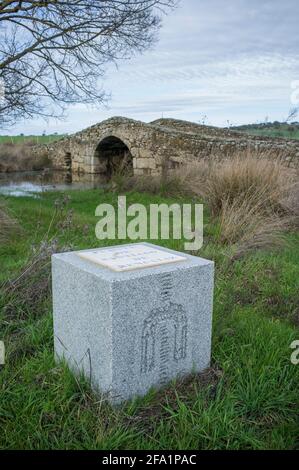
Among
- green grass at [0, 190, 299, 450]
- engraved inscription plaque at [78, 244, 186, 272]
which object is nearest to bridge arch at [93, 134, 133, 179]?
green grass at [0, 190, 299, 450]

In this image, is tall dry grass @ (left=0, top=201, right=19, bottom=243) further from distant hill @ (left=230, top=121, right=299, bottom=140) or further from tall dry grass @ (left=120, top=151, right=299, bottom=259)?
distant hill @ (left=230, top=121, right=299, bottom=140)

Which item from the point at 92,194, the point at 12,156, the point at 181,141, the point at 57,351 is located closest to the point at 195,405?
the point at 57,351

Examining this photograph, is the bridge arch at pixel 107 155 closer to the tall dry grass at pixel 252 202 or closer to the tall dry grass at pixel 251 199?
the tall dry grass at pixel 252 202

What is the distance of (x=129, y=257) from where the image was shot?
2877 millimetres

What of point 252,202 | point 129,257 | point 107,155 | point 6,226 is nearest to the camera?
point 129,257

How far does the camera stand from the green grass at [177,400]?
2.34 metres

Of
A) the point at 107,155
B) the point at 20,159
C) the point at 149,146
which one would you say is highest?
the point at 149,146

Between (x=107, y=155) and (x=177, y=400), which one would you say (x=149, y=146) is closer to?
(x=107, y=155)

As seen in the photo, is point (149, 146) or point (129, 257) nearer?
point (129, 257)

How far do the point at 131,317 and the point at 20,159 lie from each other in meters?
23.8

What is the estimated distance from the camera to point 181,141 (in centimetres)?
1416

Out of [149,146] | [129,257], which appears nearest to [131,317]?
[129,257]

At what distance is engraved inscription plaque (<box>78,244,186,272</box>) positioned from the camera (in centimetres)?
267
